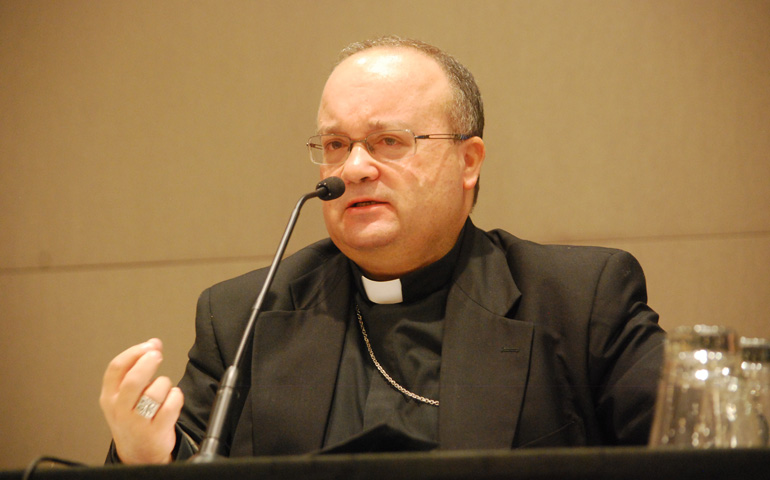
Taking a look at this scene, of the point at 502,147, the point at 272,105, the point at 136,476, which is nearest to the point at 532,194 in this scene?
the point at 502,147

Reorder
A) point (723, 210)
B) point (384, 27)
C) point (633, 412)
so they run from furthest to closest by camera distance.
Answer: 1. point (384, 27)
2. point (723, 210)
3. point (633, 412)

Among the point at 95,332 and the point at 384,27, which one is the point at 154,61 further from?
the point at 95,332

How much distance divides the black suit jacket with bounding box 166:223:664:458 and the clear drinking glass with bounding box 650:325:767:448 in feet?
1.82

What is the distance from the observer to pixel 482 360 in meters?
1.51

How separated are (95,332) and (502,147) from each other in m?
1.54

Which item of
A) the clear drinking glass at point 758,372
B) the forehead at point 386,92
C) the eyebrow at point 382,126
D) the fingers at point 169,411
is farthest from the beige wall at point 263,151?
the clear drinking glass at point 758,372

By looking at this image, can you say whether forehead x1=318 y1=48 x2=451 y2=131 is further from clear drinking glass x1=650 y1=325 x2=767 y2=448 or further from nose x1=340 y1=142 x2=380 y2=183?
clear drinking glass x1=650 y1=325 x2=767 y2=448

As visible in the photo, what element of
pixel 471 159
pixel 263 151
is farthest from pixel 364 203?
pixel 263 151

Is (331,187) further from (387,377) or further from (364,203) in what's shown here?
(387,377)

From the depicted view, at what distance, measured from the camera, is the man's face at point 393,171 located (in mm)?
1627

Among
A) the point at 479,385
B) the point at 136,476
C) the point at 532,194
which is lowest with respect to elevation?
the point at 479,385

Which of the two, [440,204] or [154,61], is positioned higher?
[154,61]

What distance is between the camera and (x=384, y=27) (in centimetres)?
235

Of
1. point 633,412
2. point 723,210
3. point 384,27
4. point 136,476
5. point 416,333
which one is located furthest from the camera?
point 384,27
